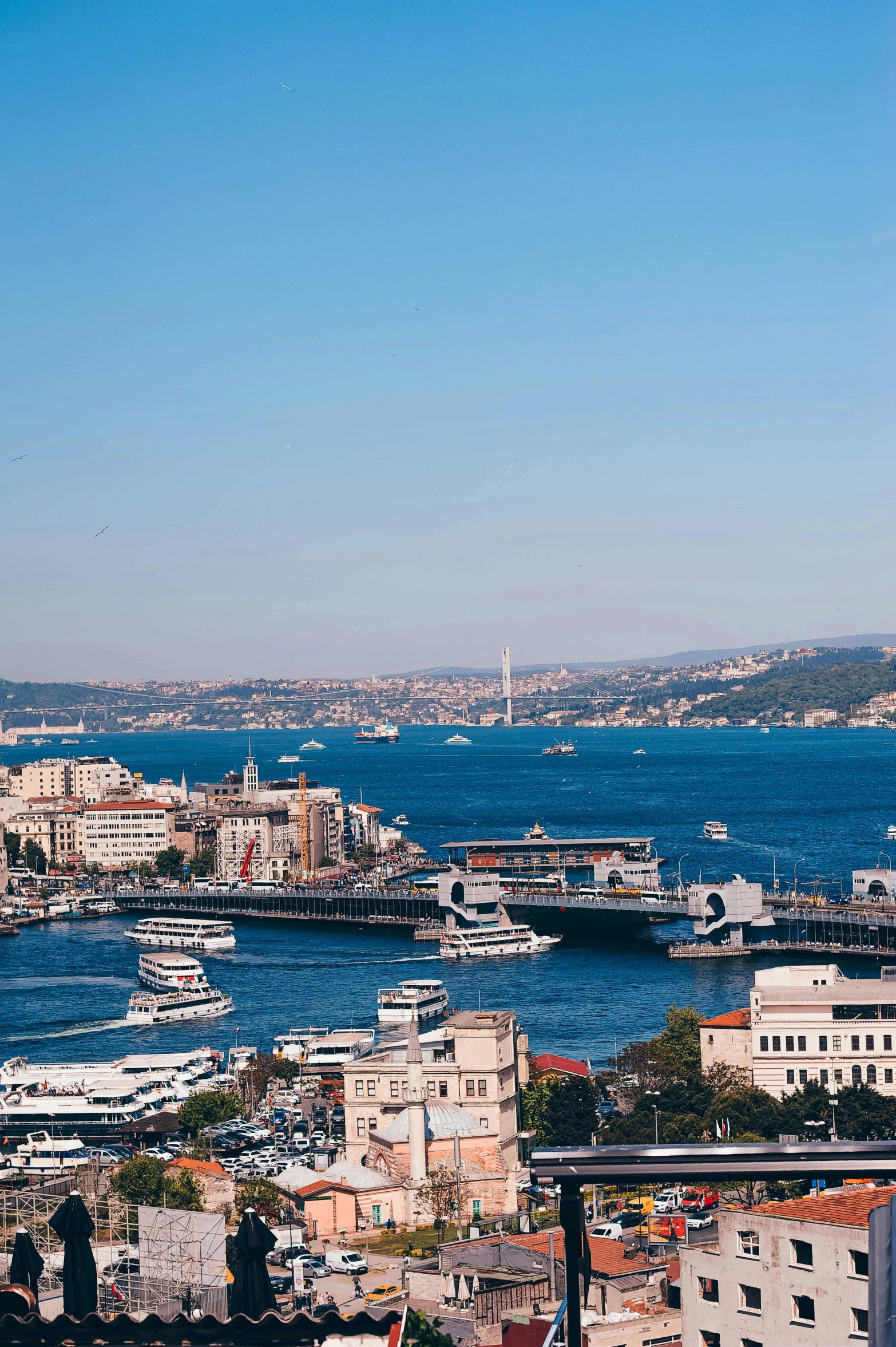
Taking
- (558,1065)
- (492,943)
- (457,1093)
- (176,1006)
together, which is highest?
(457,1093)

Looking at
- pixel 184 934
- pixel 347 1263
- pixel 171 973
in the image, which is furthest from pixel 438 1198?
pixel 184 934

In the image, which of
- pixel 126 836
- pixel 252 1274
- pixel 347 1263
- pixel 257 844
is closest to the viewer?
pixel 252 1274

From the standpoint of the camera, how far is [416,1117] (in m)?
8.98

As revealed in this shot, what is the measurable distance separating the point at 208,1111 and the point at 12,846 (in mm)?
24449

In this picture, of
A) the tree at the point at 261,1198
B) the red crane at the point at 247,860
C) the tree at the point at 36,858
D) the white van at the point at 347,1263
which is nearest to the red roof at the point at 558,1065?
the tree at the point at 261,1198

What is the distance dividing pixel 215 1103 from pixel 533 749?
74077 mm

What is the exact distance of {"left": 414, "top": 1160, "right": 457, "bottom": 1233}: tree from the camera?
336 inches

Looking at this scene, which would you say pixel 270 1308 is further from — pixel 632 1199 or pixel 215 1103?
pixel 215 1103

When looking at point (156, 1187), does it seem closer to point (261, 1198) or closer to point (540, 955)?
point (261, 1198)

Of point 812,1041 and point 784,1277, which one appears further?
point 812,1041

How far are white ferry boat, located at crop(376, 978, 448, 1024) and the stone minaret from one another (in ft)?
20.0

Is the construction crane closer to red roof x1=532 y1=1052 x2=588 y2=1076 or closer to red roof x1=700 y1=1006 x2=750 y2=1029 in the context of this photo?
red roof x1=532 y1=1052 x2=588 y2=1076

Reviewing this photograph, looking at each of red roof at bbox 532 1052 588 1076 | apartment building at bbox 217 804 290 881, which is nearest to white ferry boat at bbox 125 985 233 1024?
red roof at bbox 532 1052 588 1076

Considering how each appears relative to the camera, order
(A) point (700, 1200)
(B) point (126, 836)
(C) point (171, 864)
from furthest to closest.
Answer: (B) point (126, 836)
(C) point (171, 864)
(A) point (700, 1200)
